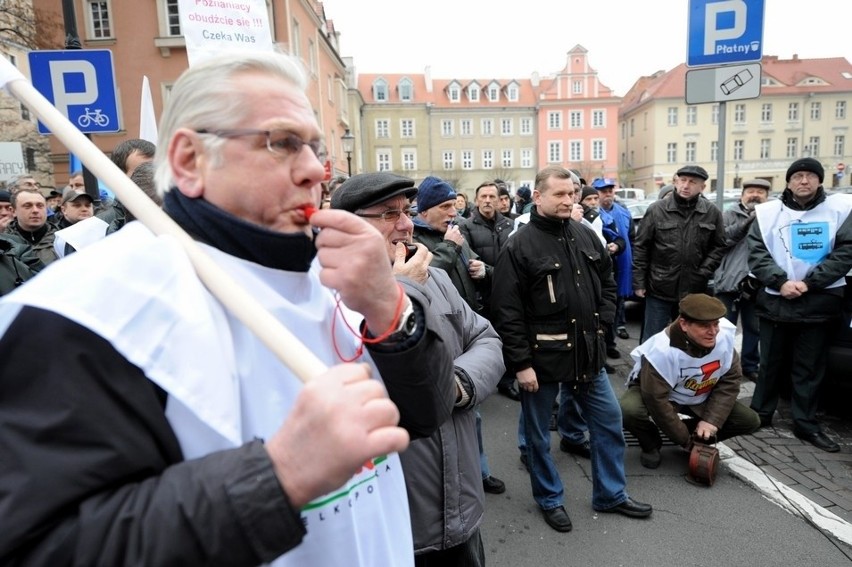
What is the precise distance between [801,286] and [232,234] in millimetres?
4812

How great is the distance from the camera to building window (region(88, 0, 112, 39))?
1917cm

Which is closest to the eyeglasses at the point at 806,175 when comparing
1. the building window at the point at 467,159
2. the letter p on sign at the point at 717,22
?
the letter p on sign at the point at 717,22

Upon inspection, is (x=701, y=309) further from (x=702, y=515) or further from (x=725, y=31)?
(x=725, y=31)

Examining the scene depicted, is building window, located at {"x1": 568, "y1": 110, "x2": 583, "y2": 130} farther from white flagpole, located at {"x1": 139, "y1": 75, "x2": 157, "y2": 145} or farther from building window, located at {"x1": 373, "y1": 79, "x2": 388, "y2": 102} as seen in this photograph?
white flagpole, located at {"x1": 139, "y1": 75, "x2": 157, "y2": 145}

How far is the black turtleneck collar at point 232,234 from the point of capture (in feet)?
3.51

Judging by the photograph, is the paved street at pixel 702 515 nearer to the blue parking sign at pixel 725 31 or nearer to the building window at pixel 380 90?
the blue parking sign at pixel 725 31

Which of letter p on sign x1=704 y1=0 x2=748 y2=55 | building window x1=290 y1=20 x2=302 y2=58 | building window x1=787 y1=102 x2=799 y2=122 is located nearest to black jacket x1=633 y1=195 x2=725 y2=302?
letter p on sign x1=704 y1=0 x2=748 y2=55

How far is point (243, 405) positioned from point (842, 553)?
141 inches

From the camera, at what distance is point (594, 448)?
12.0ft

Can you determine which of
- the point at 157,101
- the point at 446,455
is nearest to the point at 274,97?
the point at 446,455

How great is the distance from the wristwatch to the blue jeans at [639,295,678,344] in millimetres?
5204

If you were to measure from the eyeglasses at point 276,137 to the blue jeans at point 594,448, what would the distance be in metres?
2.90

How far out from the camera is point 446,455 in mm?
2225

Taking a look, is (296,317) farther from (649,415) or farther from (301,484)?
(649,415)
